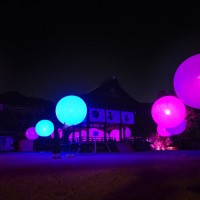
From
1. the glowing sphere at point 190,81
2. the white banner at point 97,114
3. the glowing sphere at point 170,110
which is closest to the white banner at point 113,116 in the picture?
the white banner at point 97,114

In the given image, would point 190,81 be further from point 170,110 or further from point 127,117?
point 127,117

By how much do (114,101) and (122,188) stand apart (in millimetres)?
18322

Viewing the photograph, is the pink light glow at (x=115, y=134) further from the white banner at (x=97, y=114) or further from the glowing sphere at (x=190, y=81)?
the glowing sphere at (x=190, y=81)

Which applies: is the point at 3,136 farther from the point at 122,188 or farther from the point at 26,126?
the point at 122,188

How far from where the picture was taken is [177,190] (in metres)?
3.41

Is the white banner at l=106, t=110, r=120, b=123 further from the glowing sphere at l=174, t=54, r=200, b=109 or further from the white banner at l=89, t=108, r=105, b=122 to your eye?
the glowing sphere at l=174, t=54, r=200, b=109

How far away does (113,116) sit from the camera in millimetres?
20625

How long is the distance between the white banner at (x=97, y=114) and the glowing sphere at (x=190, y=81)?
14.7 meters

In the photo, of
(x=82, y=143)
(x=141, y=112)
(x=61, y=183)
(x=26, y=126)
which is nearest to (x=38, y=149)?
(x=26, y=126)

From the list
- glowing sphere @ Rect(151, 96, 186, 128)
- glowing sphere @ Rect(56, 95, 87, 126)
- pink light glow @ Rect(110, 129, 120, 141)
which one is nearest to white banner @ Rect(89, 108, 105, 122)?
pink light glow @ Rect(110, 129, 120, 141)

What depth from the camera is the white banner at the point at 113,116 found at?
2027cm

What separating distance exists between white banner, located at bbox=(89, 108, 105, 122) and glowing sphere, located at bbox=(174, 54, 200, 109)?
14.7m

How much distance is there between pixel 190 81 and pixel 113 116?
16329mm

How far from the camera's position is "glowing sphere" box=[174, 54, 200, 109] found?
4.34 meters
